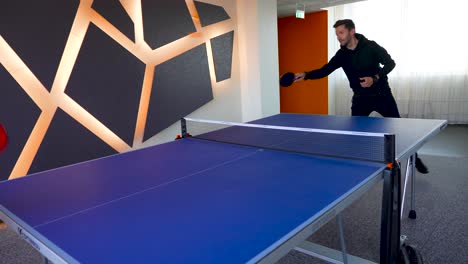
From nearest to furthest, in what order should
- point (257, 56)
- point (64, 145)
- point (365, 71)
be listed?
point (64, 145) < point (365, 71) < point (257, 56)

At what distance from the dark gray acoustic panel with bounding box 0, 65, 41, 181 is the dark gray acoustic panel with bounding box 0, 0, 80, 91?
8.6 inches

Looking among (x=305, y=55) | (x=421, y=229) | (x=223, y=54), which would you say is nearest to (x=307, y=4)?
(x=305, y=55)

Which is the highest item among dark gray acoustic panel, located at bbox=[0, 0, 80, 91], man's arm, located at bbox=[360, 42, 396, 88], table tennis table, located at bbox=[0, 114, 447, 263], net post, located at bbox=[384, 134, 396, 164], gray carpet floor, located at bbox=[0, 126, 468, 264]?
dark gray acoustic panel, located at bbox=[0, 0, 80, 91]

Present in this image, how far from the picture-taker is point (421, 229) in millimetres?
2680

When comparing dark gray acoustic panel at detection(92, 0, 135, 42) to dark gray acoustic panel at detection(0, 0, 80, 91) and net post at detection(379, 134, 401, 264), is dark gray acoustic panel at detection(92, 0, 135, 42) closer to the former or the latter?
dark gray acoustic panel at detection(0, 0, 80, 91)

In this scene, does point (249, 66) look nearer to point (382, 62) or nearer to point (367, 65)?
point (367, 65)

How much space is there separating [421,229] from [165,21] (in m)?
3.41

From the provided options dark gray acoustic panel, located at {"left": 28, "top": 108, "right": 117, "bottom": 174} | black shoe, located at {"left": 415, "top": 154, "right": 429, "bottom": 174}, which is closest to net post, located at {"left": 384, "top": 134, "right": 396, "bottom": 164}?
black shoe, located at {"left": 415, "top": 154, "right": 429, "bottom": 174}

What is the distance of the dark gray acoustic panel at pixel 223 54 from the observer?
4.95 metres

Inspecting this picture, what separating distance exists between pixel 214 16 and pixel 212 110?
128 cm

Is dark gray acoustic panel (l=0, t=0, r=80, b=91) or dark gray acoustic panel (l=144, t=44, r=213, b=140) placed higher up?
dark gray acoustic panel (l=0, t=0, r=80, b=91)

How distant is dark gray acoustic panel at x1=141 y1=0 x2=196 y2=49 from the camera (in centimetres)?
408

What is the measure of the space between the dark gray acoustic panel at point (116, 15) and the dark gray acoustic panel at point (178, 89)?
0.54 m

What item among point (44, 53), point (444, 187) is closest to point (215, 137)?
point (44, 53)
